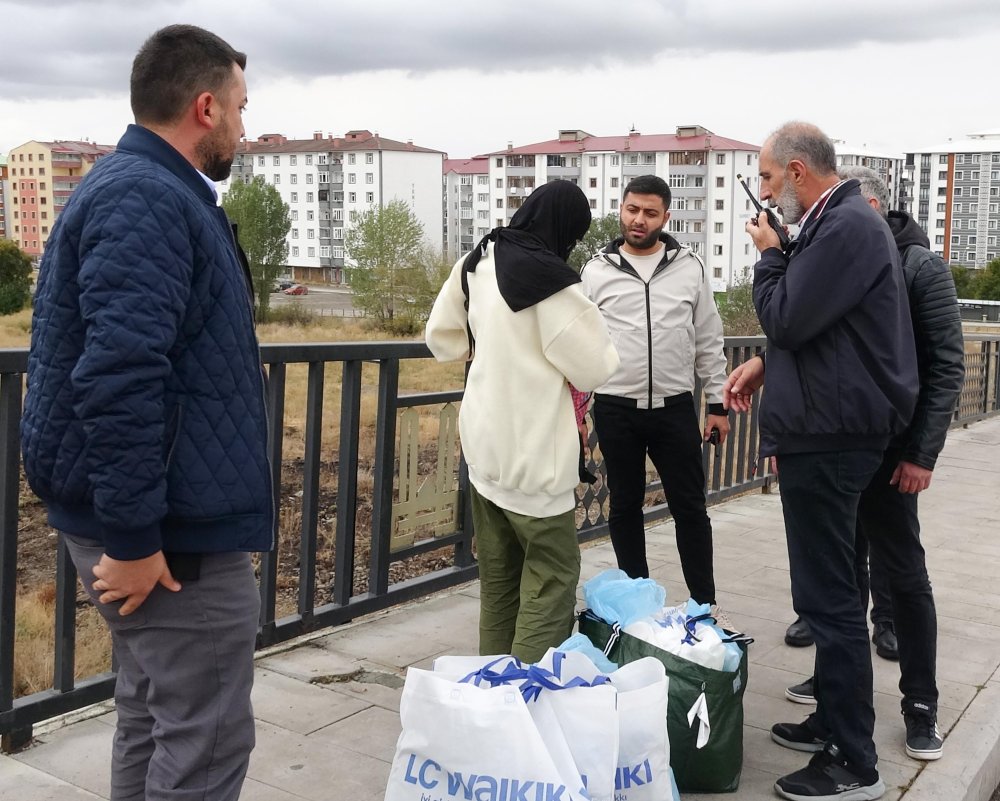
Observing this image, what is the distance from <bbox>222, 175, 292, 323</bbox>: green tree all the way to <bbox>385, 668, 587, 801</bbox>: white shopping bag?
10446 cm

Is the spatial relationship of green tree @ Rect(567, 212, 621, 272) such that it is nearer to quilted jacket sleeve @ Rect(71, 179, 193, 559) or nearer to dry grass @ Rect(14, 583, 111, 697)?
dry grass @ Rect(14, 583, 111, 697)

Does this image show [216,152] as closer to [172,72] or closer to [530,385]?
[172,72]

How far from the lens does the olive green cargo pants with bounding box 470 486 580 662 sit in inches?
135

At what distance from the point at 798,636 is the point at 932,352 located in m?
1.60

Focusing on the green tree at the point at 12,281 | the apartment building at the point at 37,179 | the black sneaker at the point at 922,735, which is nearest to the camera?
the black sneaker at the point at 922,735

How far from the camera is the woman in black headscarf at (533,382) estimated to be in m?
3.24

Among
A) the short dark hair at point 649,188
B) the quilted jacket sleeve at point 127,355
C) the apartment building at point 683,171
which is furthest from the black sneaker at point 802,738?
the apartment building at point 683,171

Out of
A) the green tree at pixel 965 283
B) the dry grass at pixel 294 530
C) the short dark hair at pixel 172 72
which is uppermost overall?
the green tree at pixel 965 283

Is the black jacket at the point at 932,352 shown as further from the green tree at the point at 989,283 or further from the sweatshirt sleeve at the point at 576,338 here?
the green tree at the point at 989,283

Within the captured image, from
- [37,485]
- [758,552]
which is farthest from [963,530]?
[37,485]

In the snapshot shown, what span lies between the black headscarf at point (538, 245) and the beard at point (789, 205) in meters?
0.60

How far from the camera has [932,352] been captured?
3.55 metres

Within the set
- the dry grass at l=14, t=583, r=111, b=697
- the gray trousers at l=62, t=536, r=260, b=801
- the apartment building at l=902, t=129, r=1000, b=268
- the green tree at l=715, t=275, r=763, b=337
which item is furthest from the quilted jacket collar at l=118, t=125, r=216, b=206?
the apartment building at l=902, t=129, r=1000, b=268

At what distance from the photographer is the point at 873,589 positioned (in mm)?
4734
